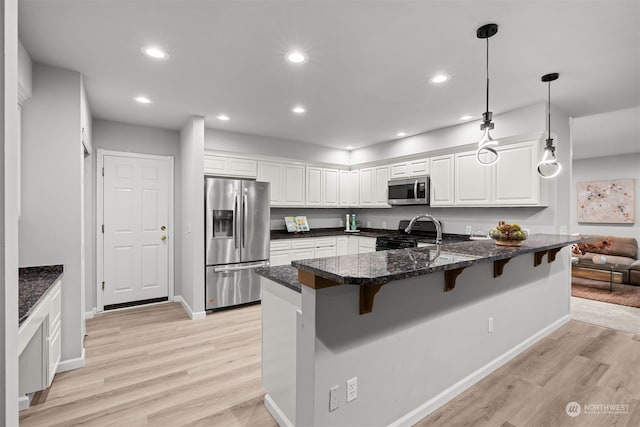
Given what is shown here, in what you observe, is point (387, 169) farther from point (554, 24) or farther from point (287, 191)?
point (554, 24)

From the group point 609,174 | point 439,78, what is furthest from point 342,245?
point 609,174

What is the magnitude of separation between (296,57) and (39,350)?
9.10 ft

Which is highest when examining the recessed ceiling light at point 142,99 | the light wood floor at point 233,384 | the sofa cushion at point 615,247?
the recessed ceiling light at point 142,99

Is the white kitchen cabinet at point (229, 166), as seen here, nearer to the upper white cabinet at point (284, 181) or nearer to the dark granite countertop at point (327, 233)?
the upper white cabinet at point (284, 181)

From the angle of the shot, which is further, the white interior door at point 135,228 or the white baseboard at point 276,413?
the white interior door at point 135,228

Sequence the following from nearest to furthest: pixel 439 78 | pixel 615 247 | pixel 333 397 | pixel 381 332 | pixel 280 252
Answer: pixel 333 397 → pixel 381 332 → pixel 439 78 → pixel 280 252 → pixel 615 247

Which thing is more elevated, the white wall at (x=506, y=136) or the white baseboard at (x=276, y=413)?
the white wall at (x=506, y=136)

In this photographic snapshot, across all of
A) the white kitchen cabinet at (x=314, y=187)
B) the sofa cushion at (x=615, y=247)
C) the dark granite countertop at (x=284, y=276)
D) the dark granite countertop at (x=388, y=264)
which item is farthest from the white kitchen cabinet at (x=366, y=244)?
the sofa cushion at (x=615, y=247)

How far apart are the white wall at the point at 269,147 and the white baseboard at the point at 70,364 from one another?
2925 mm

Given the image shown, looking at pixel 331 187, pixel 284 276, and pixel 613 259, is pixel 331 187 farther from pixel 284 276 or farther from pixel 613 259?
pixel 613 259

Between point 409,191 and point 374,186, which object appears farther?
point 374,186

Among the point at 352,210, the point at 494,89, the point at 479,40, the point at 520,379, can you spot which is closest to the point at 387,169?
the point at 352,210

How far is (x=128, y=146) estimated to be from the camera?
4.32m

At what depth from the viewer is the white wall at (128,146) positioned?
4090mm
